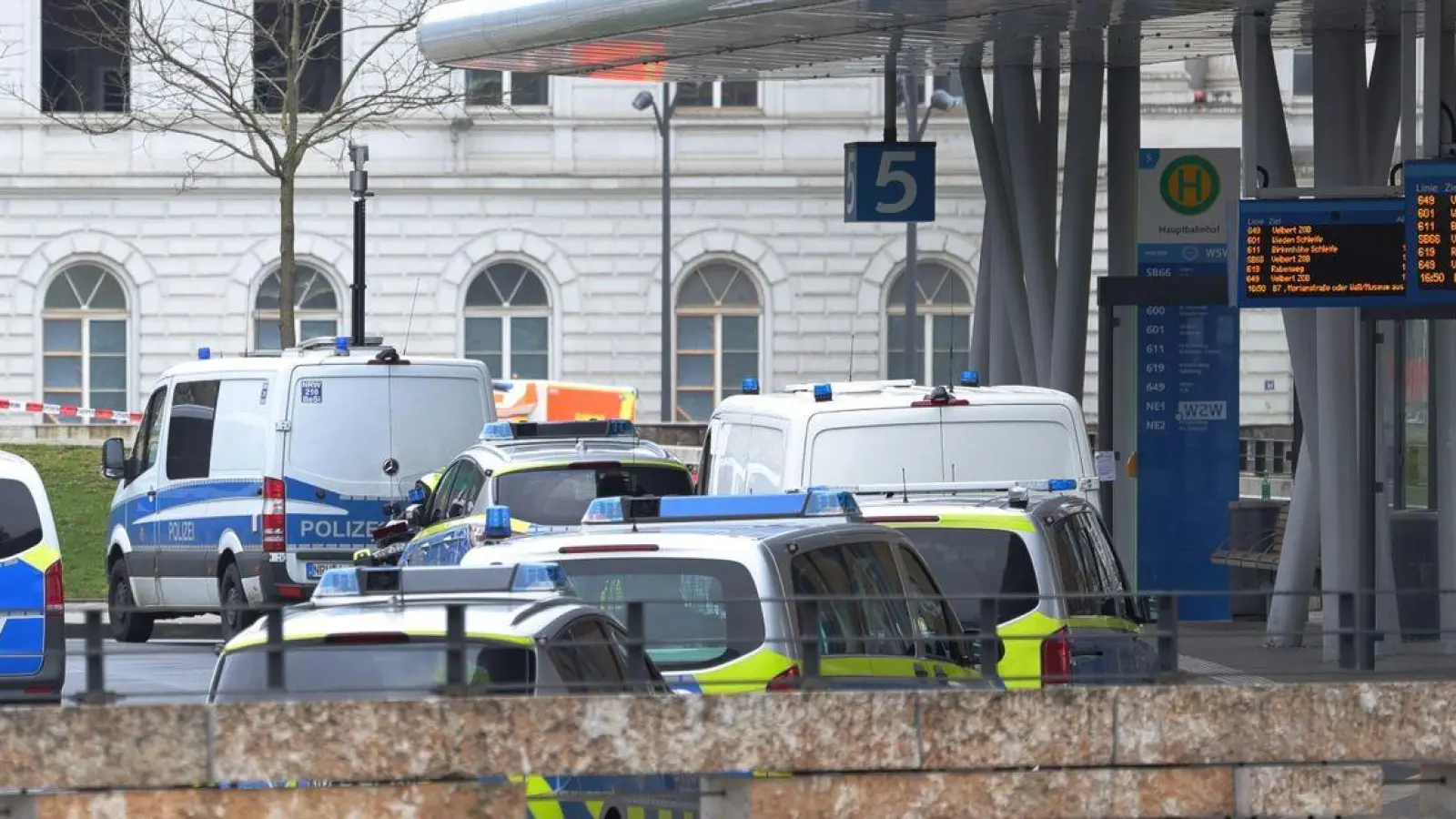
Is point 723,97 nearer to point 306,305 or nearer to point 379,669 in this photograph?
point 306,305

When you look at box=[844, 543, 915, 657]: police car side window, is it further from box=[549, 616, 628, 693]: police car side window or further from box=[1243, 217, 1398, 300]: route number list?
box=[1243, 217, 1398, 300]: route number list

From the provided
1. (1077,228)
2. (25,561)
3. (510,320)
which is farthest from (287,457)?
(510,320)

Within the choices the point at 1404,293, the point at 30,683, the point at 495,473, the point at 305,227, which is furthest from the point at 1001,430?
the point at 305,227

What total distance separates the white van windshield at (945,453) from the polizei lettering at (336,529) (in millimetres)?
7157

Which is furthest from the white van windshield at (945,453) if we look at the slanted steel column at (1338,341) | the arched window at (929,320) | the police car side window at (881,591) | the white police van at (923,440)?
the arched window at (929,320)

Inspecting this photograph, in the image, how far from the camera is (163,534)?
22.0 m

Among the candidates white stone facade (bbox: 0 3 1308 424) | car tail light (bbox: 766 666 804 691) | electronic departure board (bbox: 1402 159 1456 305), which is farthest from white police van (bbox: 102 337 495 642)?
white stone facade (bbox: 0 3 1308 424)

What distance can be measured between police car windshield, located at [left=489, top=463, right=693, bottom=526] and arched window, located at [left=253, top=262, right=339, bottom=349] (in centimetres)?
3290

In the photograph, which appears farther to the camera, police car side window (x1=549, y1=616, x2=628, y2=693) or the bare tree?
the bare tree

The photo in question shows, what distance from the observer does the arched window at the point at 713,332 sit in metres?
51.4

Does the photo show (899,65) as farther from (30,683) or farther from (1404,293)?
(30,683)

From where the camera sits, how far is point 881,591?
10.5 meters

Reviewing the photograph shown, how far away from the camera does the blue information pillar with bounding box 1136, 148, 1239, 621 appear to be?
21.9m

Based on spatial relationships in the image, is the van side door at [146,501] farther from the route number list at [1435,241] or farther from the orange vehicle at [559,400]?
the orange vehicle at [559,400]
